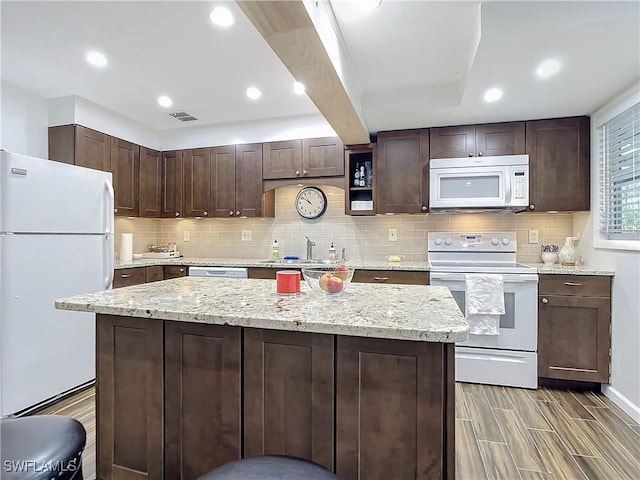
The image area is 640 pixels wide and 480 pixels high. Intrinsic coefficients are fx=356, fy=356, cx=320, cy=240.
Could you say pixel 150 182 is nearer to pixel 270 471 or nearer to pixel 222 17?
pixel 222 17

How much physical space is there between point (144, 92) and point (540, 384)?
13.3 ft

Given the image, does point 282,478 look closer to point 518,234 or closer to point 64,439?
point 64,439

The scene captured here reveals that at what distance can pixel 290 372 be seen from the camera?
1.30 metres

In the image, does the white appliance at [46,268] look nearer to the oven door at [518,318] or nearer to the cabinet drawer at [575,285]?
the oven door at [518,318]

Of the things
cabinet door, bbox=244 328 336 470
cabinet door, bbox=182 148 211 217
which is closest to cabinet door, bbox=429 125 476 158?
cabinet door, bbox=182 148 211 217

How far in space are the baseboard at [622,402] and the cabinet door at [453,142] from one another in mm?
2093

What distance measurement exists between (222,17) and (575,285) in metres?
3.05

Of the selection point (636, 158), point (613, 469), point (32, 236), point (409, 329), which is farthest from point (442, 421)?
point (32, 236)

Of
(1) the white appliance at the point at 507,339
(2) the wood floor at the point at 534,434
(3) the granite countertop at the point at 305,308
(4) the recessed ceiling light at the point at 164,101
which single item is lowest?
(2) the wood floor at the point at 534,434

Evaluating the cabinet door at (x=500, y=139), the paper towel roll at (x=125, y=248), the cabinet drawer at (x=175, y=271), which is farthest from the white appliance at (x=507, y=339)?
the paper towel roll at (x=125, y=248)

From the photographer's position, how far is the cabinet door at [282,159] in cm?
368

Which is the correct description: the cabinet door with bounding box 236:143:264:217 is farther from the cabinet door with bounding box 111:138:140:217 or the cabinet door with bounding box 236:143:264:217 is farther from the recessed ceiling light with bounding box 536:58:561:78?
the recessed ceiling light with bounding box 536:58:561:78

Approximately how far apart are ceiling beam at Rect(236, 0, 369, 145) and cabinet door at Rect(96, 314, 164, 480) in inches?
53.6

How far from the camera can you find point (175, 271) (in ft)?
12.2
